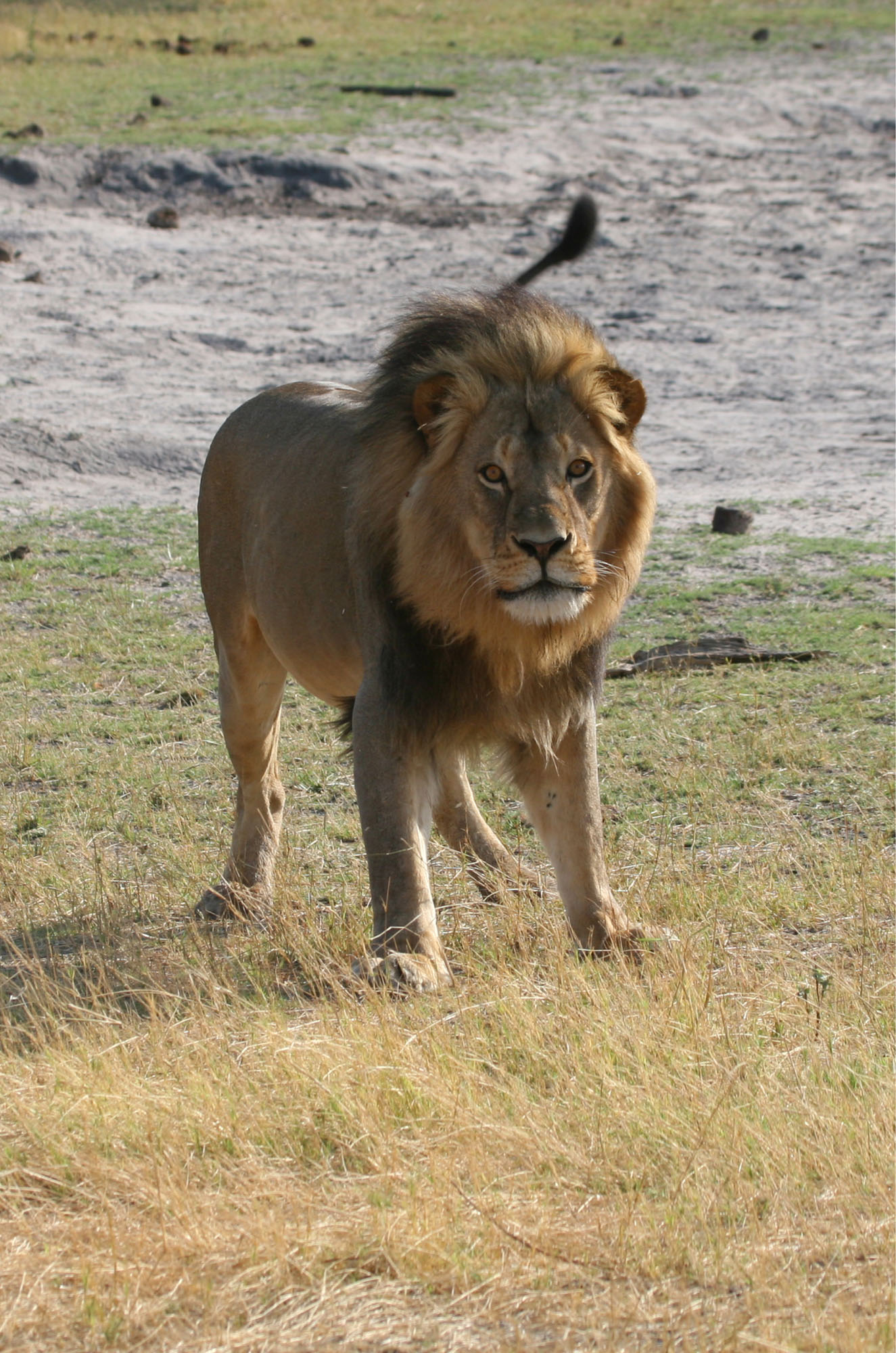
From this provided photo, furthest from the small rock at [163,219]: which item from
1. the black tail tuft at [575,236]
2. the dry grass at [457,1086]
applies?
the black tail tuft at [575,236]

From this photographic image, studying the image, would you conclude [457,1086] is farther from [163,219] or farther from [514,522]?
[163,219]

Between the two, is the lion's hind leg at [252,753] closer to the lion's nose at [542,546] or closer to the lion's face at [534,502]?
the lion's face at [534,502]

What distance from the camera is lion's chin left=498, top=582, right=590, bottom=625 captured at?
3.64 metres

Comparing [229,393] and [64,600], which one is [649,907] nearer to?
[64,600]

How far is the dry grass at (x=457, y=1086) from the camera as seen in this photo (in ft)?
8.31

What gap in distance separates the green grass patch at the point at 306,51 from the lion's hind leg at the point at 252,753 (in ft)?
40.0

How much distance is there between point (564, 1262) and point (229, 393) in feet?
32.6

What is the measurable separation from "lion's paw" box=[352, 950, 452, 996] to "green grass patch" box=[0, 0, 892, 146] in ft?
Answer: 45.4

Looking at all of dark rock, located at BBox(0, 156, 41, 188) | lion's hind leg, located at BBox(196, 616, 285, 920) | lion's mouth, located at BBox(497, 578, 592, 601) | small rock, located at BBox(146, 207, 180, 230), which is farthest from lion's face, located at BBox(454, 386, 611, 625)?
dark rock, located at BBox(0, 156, 41, 188)

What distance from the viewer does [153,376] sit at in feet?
39.4

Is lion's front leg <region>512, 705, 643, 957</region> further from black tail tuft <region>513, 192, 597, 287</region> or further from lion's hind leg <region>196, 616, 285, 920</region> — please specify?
black tail tuft <region>513, 192, 597, 287</region>

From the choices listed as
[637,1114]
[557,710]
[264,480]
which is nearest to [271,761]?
[264,480]

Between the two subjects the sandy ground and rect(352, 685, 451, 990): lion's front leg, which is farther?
the sandy ground

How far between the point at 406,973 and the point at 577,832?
0.70m
